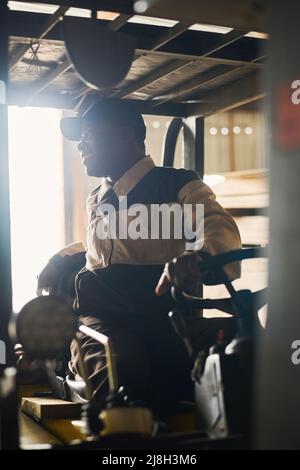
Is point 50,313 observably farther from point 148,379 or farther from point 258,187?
point 258,187

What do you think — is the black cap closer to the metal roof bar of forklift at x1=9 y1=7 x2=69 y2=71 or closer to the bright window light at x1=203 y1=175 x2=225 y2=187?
the metal roof bar of forklift at x1=9 y1=7 x2=69 y2=71

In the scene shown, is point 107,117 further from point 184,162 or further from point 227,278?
point 227,278

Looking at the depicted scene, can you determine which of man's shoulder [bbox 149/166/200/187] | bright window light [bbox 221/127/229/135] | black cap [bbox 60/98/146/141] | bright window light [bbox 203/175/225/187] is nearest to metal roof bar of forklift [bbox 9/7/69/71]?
black cap [bbox 60/98/146/141]

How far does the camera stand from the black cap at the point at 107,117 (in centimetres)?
260

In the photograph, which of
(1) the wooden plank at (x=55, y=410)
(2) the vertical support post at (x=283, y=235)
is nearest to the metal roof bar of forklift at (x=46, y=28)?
(2) the vertical support post at (x=283, y=235)

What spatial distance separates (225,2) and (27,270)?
509 cm

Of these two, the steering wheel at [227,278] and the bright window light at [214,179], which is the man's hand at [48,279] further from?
the bright window light at [214,179]

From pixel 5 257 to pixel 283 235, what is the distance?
27.9 inches

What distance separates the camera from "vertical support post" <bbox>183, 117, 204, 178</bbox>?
3090mm

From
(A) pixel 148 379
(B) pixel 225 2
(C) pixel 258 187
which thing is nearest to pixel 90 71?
(B) pixel 225 2

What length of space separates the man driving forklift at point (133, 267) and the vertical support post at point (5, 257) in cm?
52

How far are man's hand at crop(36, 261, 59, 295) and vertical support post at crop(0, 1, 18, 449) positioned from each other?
3.56 feet

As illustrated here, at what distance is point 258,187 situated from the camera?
458 cm

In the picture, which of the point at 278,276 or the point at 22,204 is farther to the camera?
the point at 22,204
